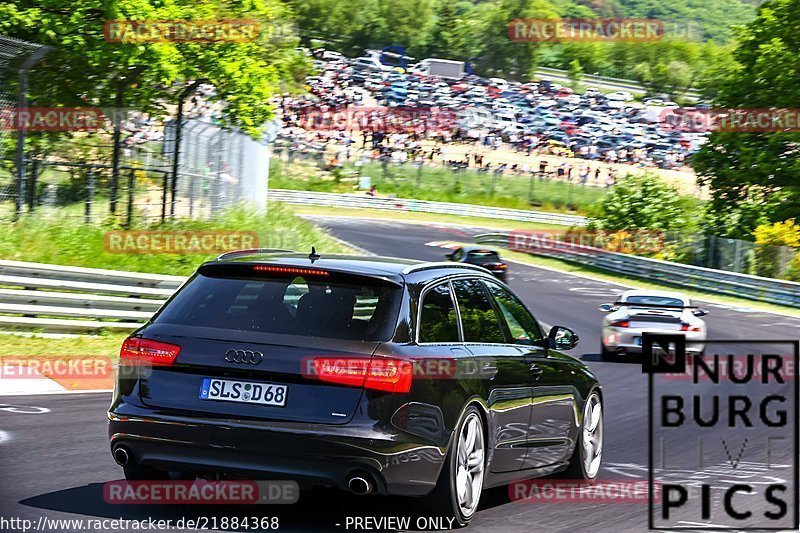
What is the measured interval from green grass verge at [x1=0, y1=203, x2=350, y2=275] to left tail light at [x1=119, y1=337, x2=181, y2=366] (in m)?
11.5

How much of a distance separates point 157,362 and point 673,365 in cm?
1553

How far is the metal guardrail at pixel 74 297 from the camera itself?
1536 cm

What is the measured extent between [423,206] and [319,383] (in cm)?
6202

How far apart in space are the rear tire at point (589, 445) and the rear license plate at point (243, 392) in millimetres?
3168

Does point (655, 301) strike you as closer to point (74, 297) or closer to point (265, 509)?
point (74, 297)

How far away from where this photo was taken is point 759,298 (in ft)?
133

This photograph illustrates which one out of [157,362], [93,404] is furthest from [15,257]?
[157,362]

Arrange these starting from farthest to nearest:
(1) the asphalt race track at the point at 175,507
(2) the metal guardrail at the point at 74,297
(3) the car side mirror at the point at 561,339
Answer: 1. (2) the metal guardrail at the point at 74,297
2. (3) the car side mirror at the point at 561,339
3. (1) the asphalt race track at the point at 175,507

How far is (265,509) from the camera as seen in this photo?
7066 mm

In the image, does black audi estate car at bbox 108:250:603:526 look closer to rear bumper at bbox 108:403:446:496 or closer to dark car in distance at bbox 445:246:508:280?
rear bumper at bbox 108:403:446:496

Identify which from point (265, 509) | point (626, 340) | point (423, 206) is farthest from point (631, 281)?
point (265, 509)

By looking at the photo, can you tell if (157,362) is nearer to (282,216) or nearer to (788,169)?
(282,216)

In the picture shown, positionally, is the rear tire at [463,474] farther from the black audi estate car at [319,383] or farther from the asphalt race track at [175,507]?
the asphalt race track at [175,507]

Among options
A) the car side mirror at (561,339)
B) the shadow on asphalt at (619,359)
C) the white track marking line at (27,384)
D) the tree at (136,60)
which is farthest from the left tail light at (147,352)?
the tree at (136,60)
